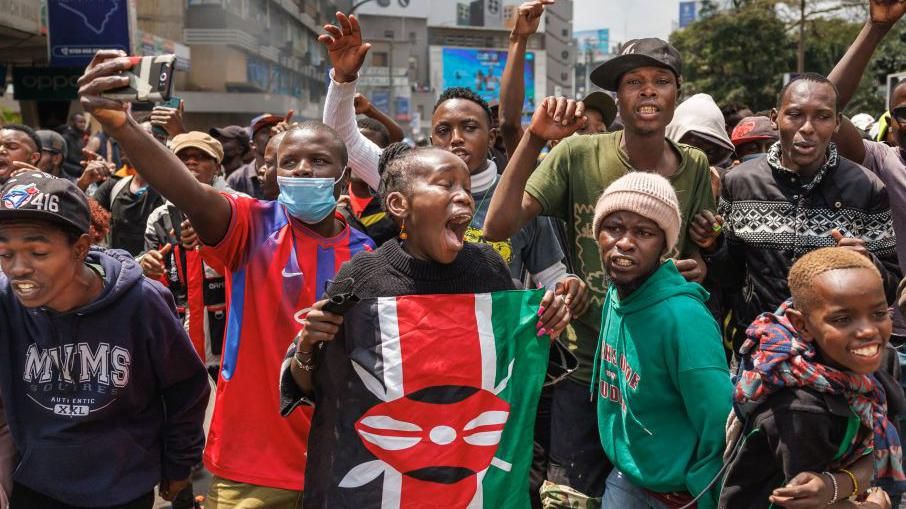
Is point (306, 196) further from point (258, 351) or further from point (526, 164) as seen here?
point (526, 164)

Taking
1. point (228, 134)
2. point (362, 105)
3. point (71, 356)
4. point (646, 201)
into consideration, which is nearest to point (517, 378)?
point (646, 201)

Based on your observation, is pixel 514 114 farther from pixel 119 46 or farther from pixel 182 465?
pixel 119 46

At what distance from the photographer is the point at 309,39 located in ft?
151

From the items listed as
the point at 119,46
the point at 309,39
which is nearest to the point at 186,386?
the point at 119,46

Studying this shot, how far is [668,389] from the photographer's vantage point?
2996 mm

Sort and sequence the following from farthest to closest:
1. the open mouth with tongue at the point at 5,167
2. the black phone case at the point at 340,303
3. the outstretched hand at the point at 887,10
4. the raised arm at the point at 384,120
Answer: the open mouth with tongue at the point at 5,167 → the raised arm at the point at 384,120 → the outstretched hand at the point at 887,10 → the black phone case at the point at 340,303

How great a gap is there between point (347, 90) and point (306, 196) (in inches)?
34.3

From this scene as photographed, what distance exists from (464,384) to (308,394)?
1.64 ft

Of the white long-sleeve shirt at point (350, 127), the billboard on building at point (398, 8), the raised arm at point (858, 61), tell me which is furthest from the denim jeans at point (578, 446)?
the billboard on building at point (398, 8)

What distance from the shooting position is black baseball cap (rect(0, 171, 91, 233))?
2969 millimetres

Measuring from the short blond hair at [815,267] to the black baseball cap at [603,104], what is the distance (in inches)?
153

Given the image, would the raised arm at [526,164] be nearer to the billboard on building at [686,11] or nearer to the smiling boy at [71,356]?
the smiling boy at [71,356]

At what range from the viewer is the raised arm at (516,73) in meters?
3.99

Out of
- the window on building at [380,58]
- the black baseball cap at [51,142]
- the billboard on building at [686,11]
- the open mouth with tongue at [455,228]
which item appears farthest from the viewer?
the billboard on building at [686,11]
